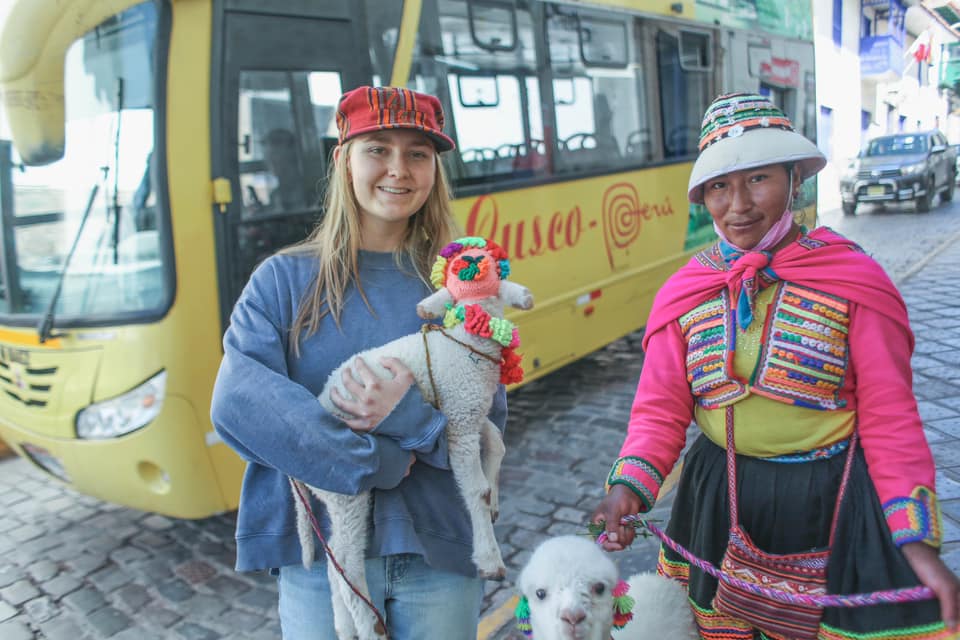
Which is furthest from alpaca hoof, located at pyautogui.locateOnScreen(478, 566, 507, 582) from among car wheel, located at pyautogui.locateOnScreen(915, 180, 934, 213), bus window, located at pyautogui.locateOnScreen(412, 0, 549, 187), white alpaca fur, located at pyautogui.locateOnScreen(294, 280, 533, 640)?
car wheel, located at pyautogui.locateOnScreen(915, 180, 934, 213)

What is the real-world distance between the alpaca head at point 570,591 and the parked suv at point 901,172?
19.1m

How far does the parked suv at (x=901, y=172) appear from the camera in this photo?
693 inches

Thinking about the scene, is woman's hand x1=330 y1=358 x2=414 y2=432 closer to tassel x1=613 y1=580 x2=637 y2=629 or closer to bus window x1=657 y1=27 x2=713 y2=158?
tassel x1=613 y1=580 x2=637 y2=629

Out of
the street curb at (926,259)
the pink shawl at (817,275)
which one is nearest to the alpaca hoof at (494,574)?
the pink shawl at (817,275)

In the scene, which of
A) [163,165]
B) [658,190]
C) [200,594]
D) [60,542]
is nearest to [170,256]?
[163,165]

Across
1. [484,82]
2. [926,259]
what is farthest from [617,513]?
[926,259]

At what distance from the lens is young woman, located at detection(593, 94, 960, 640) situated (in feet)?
5.32

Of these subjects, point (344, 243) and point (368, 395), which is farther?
point (344, 243)

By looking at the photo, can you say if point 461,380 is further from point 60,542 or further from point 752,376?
point 60,542

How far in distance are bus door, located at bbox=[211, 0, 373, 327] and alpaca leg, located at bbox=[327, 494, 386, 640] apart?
215 cm

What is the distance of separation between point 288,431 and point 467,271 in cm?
55

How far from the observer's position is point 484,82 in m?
5.05

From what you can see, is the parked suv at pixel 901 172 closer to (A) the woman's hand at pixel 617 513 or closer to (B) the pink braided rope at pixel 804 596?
(B) the pink braided rope at pixel 804 596

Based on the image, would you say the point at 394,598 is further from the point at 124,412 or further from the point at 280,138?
the point at 280,138
